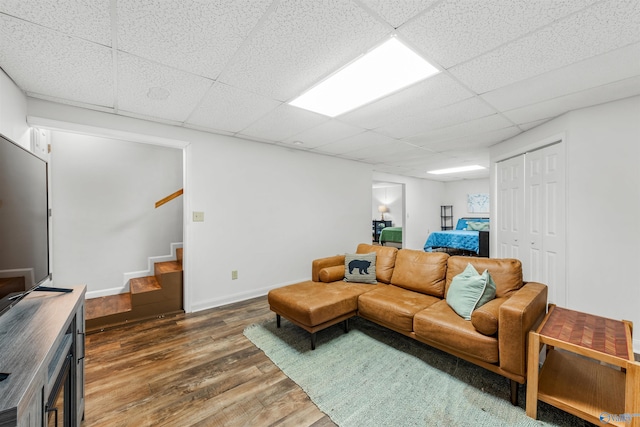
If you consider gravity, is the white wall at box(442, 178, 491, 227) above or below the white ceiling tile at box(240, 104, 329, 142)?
below

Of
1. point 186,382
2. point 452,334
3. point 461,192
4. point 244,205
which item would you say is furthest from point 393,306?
point 461,192

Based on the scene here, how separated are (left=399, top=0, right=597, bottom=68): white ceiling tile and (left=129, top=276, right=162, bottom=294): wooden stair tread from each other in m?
3.61

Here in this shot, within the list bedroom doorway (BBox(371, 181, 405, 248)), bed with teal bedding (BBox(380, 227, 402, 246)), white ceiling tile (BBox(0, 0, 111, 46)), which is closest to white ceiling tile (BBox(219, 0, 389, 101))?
white ceiling tile (BBox(0, 0, 111, 46))

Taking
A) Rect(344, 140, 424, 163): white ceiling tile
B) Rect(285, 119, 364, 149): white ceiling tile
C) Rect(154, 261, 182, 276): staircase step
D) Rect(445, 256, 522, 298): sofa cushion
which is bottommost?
Rect(154, 261, 182, 276): staircase step

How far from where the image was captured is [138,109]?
8.52 feet

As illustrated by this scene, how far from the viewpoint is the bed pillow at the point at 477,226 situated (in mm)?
7173

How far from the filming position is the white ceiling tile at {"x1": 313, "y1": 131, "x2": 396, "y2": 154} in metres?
3.52

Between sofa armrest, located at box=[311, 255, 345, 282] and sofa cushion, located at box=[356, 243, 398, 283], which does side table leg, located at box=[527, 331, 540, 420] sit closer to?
sofa cushion, located at box=[356, 243, 398, 283]

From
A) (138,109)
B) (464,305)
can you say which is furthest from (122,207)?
(464,305)

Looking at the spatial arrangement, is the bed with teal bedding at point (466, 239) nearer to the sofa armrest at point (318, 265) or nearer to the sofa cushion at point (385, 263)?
the sofa cushion at point (385, 263)

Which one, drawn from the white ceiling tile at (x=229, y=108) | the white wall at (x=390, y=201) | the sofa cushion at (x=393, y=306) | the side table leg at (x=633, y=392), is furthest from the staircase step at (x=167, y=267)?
the white wall at (x=390, y=201)

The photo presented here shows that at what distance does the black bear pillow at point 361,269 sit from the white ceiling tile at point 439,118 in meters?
1.59

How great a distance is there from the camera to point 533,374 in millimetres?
1544

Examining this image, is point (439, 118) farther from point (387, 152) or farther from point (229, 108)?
point (229, 108)
